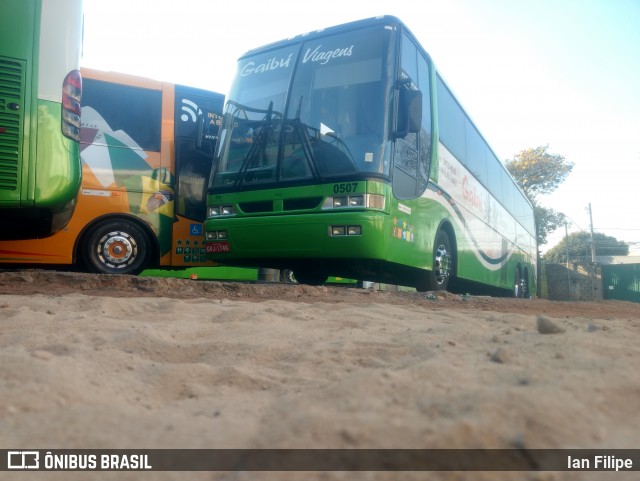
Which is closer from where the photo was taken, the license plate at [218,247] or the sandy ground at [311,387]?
the sandy ground at [311,387]

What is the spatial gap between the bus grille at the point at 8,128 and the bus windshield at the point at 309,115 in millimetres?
2808

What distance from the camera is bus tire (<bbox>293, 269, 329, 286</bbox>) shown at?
29.6ft

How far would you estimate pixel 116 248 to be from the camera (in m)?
7.86

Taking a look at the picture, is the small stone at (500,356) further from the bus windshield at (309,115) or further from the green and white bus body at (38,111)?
the bus windshield at (309,115)

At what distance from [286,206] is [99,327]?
13.4 feet

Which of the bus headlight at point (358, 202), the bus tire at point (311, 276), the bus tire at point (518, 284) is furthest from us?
the bus tire at point (518, 284)

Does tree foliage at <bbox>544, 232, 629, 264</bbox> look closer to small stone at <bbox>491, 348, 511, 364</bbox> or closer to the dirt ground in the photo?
the dirt ground

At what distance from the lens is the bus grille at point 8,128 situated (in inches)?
188

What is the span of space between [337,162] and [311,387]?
15.6ft

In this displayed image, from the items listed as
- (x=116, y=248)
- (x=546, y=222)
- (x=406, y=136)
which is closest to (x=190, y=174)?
(x=116, y=248)

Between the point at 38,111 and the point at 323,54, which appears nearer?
the point at 38,111

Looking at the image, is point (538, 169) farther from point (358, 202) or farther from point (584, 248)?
point (584, 248)

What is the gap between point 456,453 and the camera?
4.54 feet

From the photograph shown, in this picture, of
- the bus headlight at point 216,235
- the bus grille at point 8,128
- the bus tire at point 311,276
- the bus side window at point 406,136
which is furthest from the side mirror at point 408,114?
the bus grille at point 8,128
